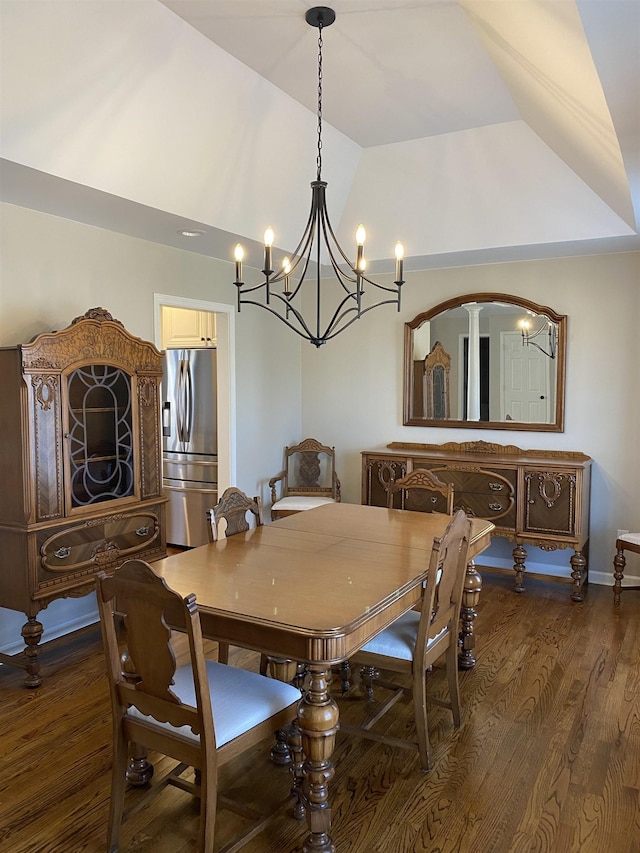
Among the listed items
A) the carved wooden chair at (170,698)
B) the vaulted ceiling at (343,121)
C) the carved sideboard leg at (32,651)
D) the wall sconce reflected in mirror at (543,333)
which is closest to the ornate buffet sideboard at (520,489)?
the wall sconce reflected in mirror at (543,333)

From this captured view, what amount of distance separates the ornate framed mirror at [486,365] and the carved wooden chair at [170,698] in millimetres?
3426

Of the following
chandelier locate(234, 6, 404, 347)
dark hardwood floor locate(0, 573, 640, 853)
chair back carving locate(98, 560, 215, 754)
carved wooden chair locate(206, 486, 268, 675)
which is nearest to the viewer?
chair back carving locate(98, 560, 215, 754)

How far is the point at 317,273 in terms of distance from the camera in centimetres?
412

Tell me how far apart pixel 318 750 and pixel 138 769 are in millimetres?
836

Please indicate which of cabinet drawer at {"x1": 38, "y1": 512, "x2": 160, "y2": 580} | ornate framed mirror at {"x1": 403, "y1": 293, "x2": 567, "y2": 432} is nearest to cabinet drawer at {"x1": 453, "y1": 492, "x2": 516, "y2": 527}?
ornate framed mirror at {"x1": 403, "y1": 293, "x2": 567, "y2": 432}

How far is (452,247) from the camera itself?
4602 millimetres

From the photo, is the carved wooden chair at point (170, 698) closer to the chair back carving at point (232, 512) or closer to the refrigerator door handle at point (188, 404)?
the chair back carving at point (232, 512)

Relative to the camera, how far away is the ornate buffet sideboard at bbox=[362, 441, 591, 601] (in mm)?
4430

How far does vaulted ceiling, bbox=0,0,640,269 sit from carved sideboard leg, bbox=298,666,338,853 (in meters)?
1.95

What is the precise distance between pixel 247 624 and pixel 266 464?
3.62 meters

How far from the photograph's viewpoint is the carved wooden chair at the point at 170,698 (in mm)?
1789

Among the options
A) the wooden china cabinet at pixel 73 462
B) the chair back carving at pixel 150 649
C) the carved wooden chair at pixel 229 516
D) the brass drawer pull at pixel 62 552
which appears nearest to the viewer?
the chair back carving at pixel 150 649

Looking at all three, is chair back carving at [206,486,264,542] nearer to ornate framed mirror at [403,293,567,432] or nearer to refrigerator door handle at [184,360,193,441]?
refrigerator door handle at [184,360,193,441]

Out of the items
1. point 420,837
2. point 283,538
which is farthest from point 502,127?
point 420,837
